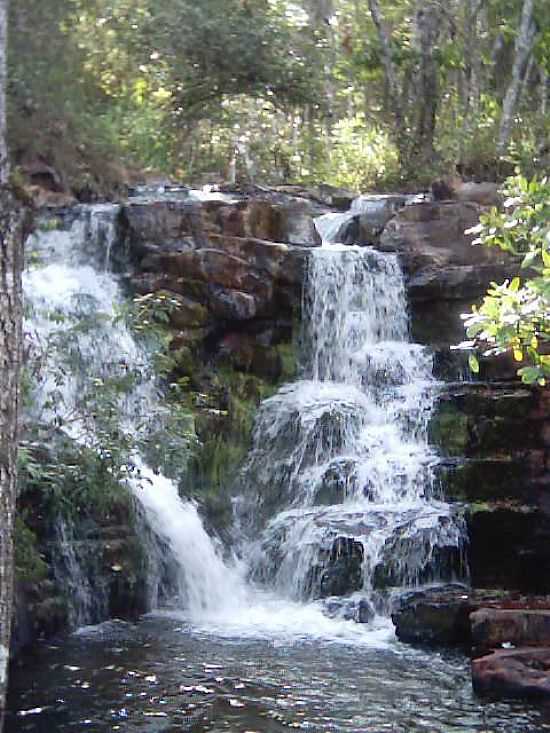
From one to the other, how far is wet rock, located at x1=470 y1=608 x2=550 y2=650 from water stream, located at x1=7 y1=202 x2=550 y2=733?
1.26 feet

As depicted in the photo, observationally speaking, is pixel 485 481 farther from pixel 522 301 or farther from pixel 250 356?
pixel 522 301

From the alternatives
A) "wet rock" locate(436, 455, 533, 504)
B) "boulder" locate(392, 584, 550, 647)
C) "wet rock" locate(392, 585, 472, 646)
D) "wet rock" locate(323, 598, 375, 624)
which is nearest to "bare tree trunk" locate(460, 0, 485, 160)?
"wet rock" locate(436, 455, 533, 504)

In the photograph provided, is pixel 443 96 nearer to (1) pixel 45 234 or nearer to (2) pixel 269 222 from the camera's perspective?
(2) pixel 269 222

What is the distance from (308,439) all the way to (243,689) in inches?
251

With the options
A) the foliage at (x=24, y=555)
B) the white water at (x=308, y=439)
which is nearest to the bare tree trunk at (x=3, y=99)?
the white water at (x=308, y=439)

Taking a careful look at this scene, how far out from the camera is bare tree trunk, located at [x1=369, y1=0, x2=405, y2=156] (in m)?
25.2

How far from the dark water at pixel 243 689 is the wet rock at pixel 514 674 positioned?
17 centimetres

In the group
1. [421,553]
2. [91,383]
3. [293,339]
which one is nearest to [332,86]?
[293,339]

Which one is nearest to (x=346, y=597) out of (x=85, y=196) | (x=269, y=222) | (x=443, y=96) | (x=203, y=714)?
Result: (x=203, y=714)

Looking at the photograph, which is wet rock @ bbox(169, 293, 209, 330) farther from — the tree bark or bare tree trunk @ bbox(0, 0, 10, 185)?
the tree bark

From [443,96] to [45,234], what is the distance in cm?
1496

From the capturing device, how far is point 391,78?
25.5 meters

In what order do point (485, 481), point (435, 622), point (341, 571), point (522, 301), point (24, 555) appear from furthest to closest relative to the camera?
1. point (485, 481)
2. point (341, 571)
3. point (435, 622)
4. point (24, 555)
5. point (522, 301)

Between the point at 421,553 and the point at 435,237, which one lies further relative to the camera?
the point at 435,237
